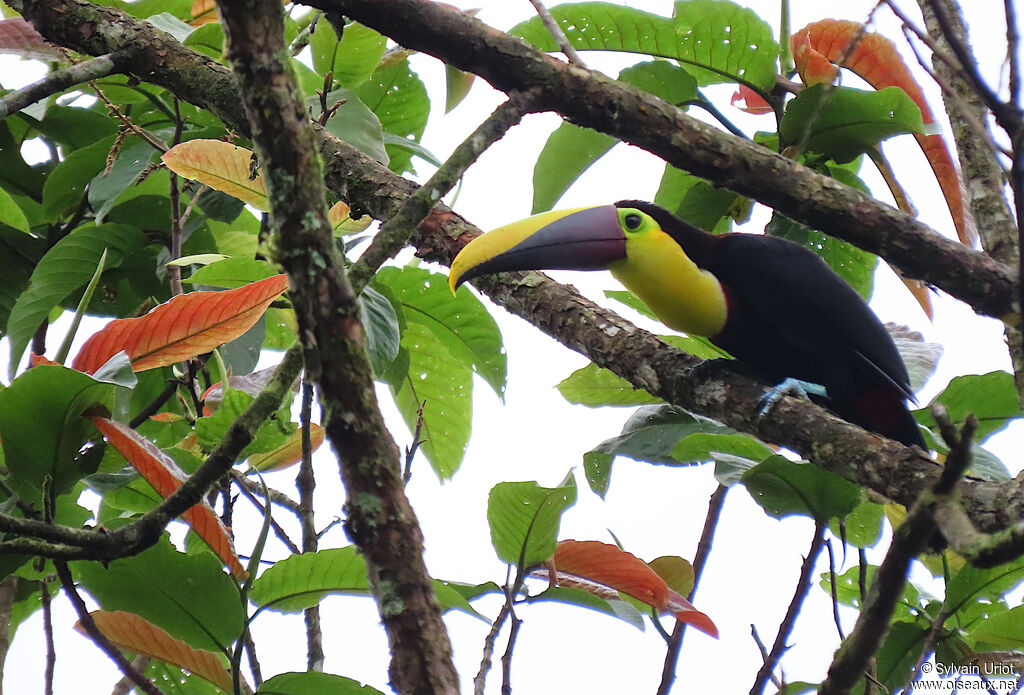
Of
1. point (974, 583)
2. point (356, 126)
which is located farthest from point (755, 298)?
point (356, 126)

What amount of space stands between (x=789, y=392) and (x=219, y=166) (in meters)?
1.16

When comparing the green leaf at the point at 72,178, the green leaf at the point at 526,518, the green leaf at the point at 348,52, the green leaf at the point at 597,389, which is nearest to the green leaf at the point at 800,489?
the green leaf at the point at 526,518

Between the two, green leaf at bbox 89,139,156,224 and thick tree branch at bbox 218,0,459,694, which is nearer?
thick tree branch at bbox 218,0,459,694

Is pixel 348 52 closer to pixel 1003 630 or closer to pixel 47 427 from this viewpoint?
pixel 47 427

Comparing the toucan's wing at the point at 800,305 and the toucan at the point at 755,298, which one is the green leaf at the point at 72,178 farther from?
the toucan's wing at the point at 800,305

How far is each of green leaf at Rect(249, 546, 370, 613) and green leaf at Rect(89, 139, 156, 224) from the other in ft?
2.83

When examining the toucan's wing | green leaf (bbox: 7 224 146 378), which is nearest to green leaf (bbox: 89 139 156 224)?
green leaf (bbox: 7 224 146 378)

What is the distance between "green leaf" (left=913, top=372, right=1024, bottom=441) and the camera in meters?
1.78

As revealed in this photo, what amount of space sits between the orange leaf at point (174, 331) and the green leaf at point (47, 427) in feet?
0.38

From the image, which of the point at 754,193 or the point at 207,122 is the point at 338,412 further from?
the point at 207,122

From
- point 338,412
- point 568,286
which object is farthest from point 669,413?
point 338,412

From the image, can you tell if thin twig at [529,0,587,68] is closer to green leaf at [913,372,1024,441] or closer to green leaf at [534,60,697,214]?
green leaf at [534,60,697,214]

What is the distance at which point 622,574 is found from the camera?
5.39 feet

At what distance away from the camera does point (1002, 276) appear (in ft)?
Result: 5.32
